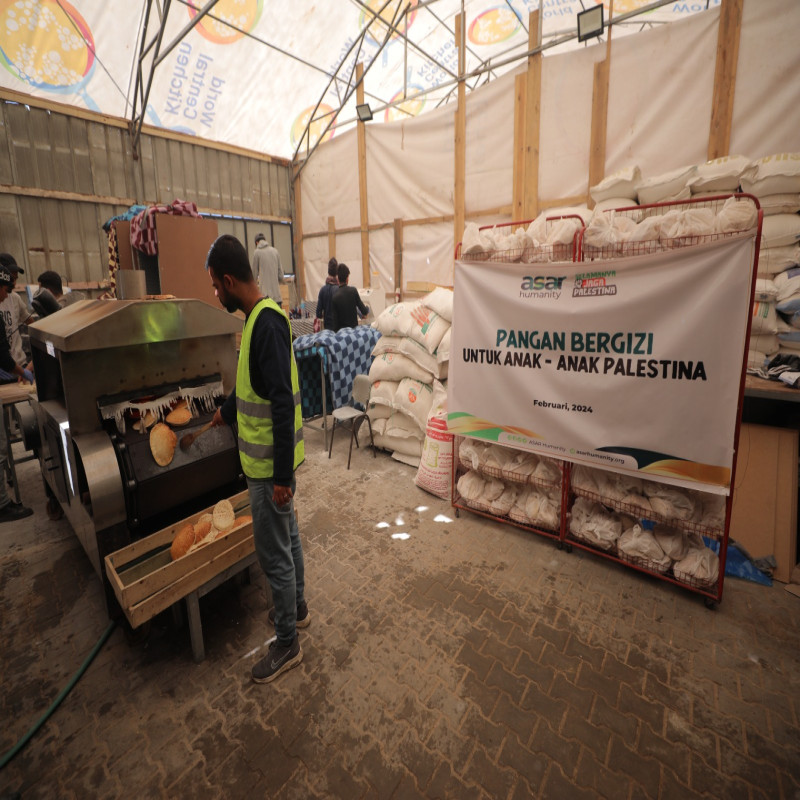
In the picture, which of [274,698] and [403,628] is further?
[403,628]

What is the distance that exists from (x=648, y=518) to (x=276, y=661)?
85.4 inches

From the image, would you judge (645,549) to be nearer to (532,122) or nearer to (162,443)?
(162,443)

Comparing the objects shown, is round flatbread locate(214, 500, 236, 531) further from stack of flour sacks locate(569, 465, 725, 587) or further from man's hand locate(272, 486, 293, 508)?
stack of flour sacks locate(569, 465, 725, 587)

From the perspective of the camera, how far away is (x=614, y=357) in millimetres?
2482

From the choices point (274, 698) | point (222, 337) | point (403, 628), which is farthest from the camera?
point (222, 337)

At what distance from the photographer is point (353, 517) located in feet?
11.3

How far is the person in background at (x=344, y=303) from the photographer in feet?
18.3

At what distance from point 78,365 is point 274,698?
1.85 meters

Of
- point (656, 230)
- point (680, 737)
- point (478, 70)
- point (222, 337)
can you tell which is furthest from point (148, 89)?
point (680, 737)

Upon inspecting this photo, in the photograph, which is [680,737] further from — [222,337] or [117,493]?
[222,337]

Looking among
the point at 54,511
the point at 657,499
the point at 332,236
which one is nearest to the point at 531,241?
the point at 657,499

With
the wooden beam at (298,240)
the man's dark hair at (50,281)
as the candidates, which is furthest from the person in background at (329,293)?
the wooden beam at (298,240)

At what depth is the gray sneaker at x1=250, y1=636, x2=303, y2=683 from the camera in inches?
79.6

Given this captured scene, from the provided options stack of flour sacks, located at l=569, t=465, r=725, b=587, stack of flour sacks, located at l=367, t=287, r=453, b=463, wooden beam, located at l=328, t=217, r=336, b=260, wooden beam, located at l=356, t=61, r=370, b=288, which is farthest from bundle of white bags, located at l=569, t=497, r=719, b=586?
wooden beam, located at l=328, t=217, r=336, b=260
